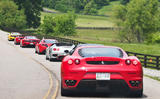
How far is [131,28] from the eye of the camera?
89.7 meters

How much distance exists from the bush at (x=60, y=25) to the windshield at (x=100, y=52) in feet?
324

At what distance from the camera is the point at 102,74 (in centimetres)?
986

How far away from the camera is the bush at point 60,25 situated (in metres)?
110

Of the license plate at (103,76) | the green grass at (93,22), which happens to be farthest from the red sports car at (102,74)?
the green grass at (93,22)

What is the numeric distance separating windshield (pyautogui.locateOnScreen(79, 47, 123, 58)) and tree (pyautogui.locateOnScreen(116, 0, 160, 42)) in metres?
77.6

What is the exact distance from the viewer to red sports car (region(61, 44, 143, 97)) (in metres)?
9.82

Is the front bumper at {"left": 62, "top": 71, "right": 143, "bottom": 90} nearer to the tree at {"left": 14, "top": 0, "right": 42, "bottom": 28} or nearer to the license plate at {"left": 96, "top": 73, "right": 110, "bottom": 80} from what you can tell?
the license plate at {"left": 96, "top": 73, "right": 110, "bottom": 80}

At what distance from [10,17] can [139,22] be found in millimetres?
36909

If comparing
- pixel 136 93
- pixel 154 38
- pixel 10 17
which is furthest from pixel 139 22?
pixel 136 93

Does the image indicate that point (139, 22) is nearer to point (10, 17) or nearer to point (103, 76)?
point (10, 17)

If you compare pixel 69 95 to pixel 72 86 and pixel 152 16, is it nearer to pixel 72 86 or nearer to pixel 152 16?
pixel 72 86

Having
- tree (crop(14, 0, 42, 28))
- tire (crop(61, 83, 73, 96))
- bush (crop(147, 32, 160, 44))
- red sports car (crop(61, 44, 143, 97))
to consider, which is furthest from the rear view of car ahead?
tree (crop(14, 0, 42, 28))

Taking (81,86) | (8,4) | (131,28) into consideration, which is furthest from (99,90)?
(8,4)

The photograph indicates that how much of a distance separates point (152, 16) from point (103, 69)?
83.2 metres
